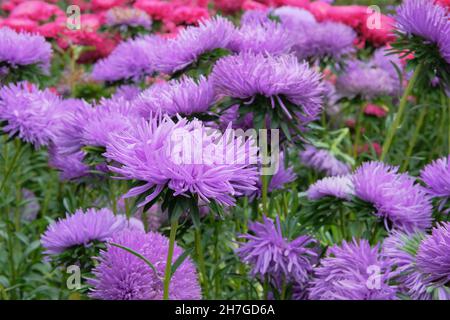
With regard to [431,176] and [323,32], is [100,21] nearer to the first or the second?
[323,32]

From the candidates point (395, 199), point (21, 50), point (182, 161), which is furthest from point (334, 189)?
point (21, 50)

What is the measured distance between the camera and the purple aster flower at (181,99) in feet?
4.90

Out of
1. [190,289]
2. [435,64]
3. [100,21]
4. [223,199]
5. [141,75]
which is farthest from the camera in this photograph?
[100,21]

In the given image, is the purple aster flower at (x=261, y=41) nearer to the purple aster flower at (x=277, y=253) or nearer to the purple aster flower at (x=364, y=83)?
the purple aster flower at (x=277, y=253)

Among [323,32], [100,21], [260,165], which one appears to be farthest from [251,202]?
[100,21]

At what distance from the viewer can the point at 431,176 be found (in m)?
1.52

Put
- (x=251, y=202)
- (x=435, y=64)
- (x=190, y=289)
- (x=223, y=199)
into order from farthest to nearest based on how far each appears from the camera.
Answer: (x=251, y=202)
(x=435, y=64)
(x=190, y=289)
(x=223, y=199)

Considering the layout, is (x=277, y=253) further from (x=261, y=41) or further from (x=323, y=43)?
(x=323, y=43)

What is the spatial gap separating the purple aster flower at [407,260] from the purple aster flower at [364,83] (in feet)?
3.62

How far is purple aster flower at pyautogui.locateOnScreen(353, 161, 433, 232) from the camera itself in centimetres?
152

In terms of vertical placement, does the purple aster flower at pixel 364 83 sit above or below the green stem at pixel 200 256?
above

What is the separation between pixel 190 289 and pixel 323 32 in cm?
125

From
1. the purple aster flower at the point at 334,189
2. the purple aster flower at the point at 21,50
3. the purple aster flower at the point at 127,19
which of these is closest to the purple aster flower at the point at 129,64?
the purple aster flower at the point at 21,50

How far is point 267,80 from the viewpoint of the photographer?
146 centimetres
